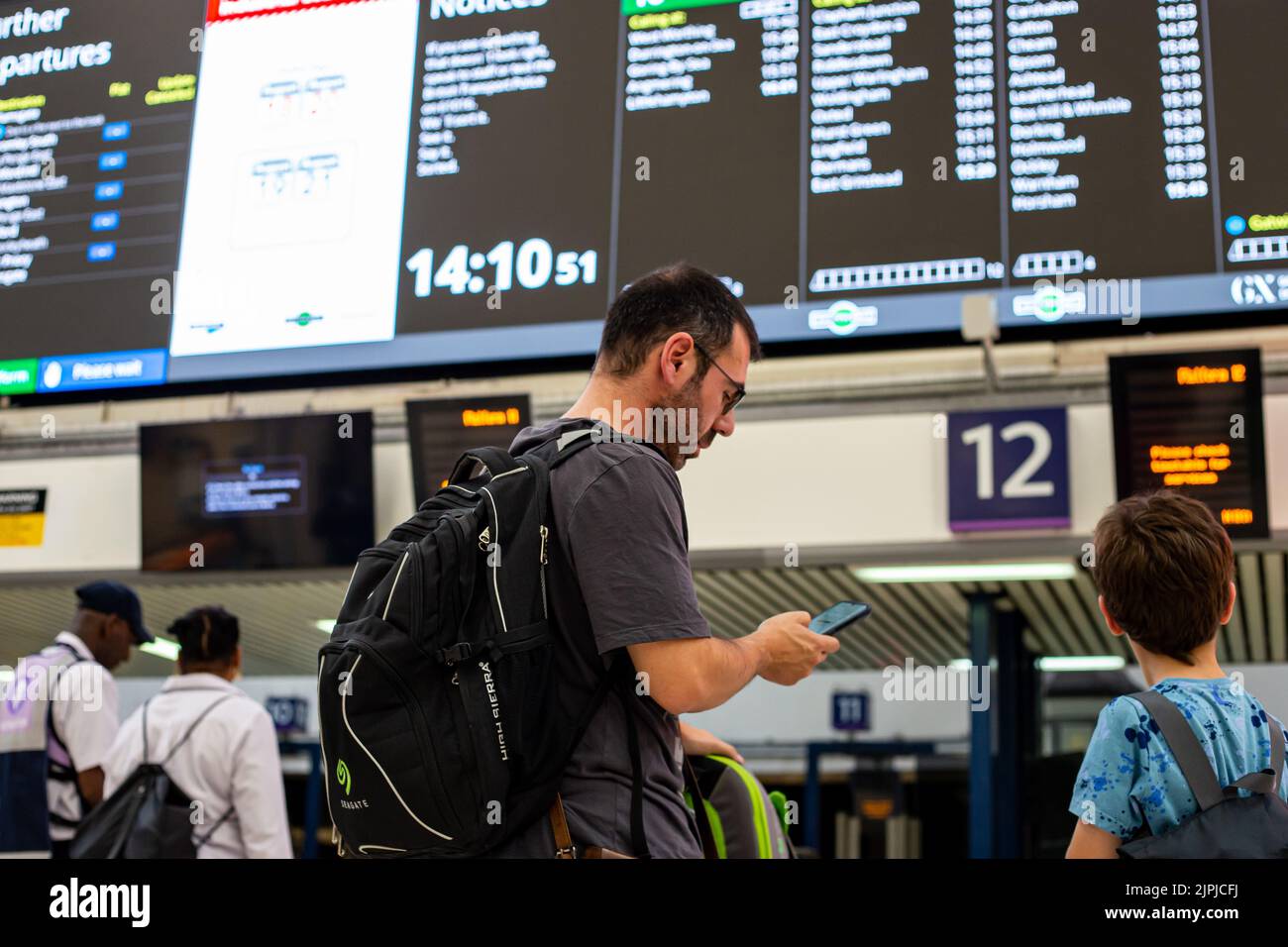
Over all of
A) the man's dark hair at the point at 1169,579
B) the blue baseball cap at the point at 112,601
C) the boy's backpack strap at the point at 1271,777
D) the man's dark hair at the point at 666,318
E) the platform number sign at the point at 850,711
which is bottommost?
the platform number sign at the point at 850,711

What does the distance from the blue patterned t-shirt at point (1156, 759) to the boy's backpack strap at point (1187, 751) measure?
0.01m

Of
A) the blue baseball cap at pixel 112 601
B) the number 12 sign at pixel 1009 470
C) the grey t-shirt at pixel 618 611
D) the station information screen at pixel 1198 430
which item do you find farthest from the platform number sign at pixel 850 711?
the grey t-shirt at pixel 618 611

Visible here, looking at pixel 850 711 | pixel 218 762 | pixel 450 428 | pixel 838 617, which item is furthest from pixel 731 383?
pixel 850 711

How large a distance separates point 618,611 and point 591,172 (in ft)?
9.60

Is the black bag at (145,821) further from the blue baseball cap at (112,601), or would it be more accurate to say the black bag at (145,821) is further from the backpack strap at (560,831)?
the backpack strap at (560,831)

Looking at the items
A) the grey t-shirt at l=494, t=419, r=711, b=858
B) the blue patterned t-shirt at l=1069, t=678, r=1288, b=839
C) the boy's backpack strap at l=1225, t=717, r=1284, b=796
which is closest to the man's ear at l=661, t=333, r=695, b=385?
the grey t-shirt at l=494, t=419, r=711, b=858

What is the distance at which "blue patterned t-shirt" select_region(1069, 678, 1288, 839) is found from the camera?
1.76 m

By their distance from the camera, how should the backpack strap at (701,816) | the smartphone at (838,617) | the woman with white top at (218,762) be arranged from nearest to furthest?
the backpack strap at (701,816), the smartphone at (838,617), the woman with white top at (218,762)

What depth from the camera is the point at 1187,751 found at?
1.75m

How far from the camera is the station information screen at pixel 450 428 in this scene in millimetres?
4582


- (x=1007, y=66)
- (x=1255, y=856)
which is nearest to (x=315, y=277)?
(x=1007, y=66)

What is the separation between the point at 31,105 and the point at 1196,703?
15.0 ft
